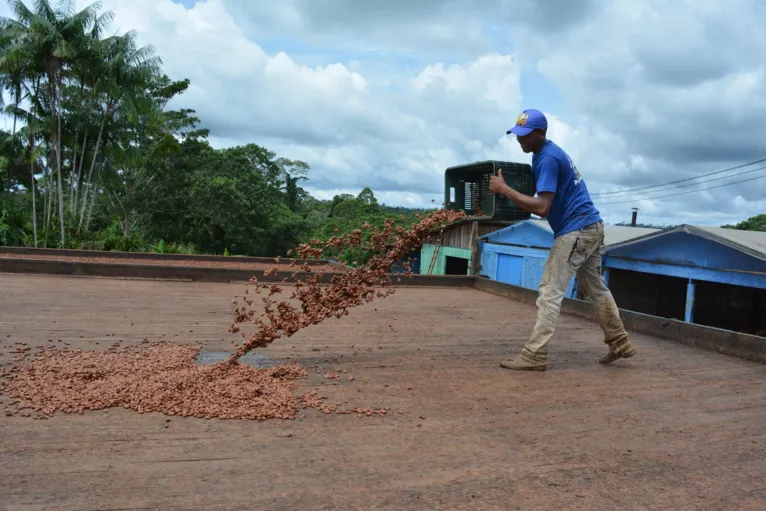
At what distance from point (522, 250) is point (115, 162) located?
15.7 m

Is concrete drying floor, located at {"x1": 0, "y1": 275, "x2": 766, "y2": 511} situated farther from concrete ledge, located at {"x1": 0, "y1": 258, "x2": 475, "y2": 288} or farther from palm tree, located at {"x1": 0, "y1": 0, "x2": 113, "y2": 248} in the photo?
palm tree, located at {"x1": 0, "y1": 0, "x2": 113, "y2": 248}

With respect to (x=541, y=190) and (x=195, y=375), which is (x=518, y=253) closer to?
(x=541, y=190)

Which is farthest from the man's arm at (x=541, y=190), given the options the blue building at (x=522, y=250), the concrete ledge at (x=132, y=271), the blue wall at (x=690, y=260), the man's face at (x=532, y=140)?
the blue building at (x=522, y=250)

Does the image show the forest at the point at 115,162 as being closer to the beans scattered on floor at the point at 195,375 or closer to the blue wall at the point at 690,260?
the blue wall at the point at 690,260

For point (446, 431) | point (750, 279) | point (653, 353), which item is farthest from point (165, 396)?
point (750, 279)

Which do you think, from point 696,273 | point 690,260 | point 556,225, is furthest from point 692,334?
point 690,260

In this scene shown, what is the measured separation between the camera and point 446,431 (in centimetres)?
249

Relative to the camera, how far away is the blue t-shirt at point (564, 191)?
3719 mm

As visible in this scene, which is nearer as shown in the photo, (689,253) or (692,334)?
(692,334)

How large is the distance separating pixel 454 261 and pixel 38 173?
1662 centimetres

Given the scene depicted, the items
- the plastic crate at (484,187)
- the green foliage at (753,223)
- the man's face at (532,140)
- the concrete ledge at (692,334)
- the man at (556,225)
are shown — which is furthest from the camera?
the green foliage at (753,223)

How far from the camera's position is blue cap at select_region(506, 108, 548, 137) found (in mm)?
3744

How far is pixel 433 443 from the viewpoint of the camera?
2.35m

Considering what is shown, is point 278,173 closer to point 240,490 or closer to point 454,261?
point 454,261
